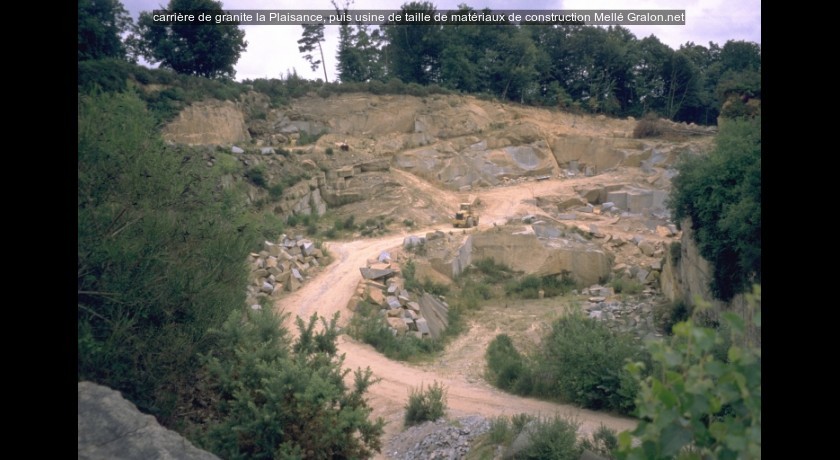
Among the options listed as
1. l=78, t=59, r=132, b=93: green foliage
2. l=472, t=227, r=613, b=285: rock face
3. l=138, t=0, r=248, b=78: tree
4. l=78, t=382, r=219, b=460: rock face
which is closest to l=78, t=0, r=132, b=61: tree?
l=78, t=59, r=132, b=93: green foliage

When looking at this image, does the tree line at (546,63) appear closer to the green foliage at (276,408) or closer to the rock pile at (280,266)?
the rock pile at (280,266)

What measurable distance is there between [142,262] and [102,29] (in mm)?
25817

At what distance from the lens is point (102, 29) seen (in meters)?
28.0

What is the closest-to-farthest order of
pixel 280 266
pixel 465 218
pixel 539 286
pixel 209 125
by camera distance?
1. pixel 280 266
2. pixel 539 286
3. pixel 465 218
4. pixel 209 125

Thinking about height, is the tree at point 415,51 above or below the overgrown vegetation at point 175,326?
above

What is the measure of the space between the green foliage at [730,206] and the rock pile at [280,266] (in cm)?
1093

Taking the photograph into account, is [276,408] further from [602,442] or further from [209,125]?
[209,125]

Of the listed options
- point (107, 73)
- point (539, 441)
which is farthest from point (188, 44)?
point (539, 441)

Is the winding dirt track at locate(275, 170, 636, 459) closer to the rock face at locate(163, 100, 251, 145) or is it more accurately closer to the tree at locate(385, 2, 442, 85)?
the rock face at locate(163, 100, 251, 145)

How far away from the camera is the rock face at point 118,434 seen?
4.39 m

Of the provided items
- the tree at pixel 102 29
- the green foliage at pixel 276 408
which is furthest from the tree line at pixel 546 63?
the green foliage at pixel 276 408
